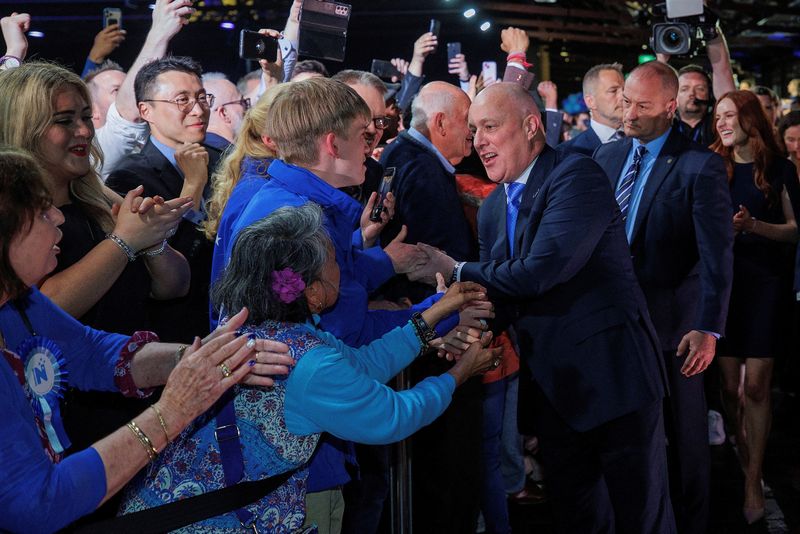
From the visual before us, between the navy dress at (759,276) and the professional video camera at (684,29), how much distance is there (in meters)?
0.94

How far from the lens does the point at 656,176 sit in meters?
3.80

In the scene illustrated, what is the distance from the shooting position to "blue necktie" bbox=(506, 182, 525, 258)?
3262mm

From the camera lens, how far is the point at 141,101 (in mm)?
3818

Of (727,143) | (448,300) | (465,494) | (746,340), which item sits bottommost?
(465,494)

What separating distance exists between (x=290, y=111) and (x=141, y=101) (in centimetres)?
139

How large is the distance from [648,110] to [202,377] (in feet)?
8.95

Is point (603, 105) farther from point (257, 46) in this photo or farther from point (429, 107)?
point (257, 46)

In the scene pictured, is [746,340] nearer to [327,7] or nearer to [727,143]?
[727,143]

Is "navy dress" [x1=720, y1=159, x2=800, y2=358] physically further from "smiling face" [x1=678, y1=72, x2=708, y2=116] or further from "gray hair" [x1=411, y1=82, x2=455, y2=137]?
"gray hair" [x1=411, y1=82, x2=455, y2=137]

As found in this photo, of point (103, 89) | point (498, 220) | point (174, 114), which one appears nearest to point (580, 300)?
point (498, 220)

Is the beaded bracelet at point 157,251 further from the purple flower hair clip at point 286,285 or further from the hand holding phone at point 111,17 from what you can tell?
the hand holding phone at point 111,17

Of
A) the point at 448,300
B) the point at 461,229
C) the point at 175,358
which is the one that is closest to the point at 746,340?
the point at 461,229

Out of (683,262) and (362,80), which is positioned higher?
(362,80)

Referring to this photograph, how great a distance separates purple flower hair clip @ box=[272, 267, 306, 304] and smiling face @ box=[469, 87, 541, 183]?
1315 mm
